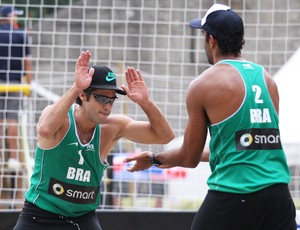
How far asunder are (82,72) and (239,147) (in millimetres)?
1294

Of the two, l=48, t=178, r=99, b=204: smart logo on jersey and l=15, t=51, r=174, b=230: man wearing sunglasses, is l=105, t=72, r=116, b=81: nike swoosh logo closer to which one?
l=15, t=51, r=174, b=230: man wearing sunglasses

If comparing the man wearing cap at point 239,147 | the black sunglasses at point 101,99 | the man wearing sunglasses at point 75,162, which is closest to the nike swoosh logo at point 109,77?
the man wearing sunglasses at point 75,162

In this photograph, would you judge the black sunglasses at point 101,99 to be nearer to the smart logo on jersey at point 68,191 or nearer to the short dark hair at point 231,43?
the smart logo on jersey at point 68,191

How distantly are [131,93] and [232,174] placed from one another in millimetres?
1312

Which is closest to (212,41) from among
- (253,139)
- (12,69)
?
(253,139)

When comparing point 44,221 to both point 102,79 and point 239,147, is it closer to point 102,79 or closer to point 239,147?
point 102,79

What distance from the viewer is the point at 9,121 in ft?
31.6

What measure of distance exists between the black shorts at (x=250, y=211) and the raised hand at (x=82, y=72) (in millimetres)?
1235

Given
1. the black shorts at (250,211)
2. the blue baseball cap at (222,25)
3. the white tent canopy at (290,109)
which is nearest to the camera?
the black shorts at (250,211)

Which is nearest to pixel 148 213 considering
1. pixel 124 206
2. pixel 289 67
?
pixel 124 206

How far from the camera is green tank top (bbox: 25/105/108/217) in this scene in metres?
5.51

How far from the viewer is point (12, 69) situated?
9.60 metres

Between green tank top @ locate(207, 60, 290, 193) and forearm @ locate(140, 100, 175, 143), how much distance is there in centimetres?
116

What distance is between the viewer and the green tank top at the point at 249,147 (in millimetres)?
4504
